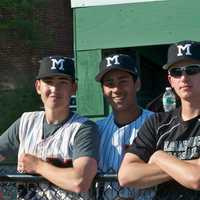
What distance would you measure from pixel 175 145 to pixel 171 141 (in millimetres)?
36

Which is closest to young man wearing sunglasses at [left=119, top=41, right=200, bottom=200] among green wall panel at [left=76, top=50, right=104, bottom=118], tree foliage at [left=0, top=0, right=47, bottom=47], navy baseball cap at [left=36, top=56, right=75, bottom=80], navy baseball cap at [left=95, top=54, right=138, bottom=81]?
navy baseball cap at [left=95, top=54, right=138, bottom=81]

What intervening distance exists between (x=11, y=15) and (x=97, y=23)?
8952 mm

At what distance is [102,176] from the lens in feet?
11.1

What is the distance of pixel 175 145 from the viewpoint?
3.21 m

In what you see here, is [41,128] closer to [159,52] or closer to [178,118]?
[178,118]

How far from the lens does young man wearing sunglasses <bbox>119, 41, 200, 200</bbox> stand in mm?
3105

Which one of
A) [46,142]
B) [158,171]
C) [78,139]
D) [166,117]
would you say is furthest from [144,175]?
[46,142]

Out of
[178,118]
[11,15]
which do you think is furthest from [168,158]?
[11,15]

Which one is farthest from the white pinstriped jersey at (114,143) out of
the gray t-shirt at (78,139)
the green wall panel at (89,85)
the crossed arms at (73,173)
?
the green wall panel at (89,85)

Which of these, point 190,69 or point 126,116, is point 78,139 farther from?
point 190,69

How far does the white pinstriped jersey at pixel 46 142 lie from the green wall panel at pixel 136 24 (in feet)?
11.0

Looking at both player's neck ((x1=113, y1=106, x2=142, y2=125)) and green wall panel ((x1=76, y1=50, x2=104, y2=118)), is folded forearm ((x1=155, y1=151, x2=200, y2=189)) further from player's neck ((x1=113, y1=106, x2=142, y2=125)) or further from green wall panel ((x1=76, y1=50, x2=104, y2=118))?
green wall panel ((x1=76, y1=50, x2=104, y2=118))

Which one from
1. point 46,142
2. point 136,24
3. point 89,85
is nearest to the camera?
point 46,142

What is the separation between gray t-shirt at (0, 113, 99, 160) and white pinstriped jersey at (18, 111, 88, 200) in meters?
0.03
